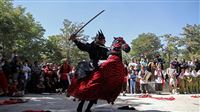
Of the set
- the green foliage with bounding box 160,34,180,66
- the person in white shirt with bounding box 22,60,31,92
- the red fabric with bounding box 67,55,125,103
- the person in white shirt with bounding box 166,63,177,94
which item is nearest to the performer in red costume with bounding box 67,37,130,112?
the red fabric with bounding box 67,55,125,103

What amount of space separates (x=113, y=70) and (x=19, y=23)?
43.4 m

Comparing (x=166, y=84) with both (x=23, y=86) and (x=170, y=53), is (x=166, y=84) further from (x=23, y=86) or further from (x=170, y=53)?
(x=170, y=53)

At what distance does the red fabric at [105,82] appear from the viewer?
8680 millimetres

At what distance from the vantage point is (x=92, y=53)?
9.24m

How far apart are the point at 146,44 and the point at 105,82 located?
3578 inches

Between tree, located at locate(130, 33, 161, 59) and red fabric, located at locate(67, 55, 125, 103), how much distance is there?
290 feet

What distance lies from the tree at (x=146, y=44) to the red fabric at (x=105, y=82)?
3478 inches

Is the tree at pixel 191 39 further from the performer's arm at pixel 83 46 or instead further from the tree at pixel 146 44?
the performer's arm at pixel 83 46

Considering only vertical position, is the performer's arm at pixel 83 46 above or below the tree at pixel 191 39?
below

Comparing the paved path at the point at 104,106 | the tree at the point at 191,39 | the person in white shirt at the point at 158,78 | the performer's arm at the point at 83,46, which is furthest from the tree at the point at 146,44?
the performer's arm at the point at 83,46

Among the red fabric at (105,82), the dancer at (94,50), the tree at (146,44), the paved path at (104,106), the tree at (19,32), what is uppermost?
the tree at (146,44)

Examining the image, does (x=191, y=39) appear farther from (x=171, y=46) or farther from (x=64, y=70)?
(x=64, y=70)

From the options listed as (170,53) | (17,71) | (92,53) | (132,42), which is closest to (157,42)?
(132,42)

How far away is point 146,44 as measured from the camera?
324ft
